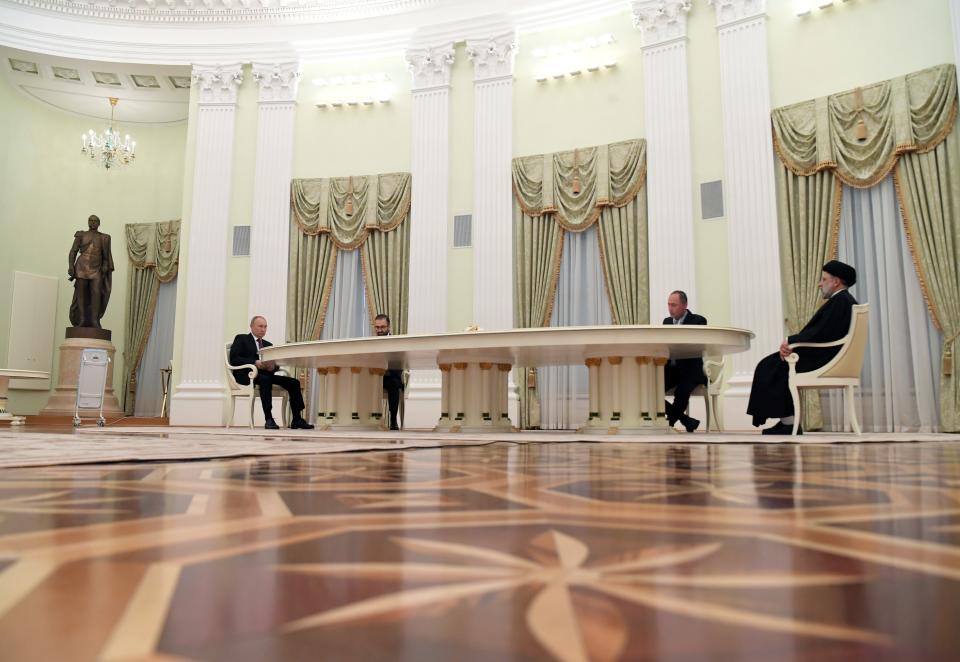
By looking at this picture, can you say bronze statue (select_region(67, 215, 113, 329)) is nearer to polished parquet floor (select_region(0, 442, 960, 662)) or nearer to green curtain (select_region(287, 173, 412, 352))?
green curtain (select_region(287, 173, 412, 352))

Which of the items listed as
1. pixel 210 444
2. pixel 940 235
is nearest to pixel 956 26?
pixel 940 235

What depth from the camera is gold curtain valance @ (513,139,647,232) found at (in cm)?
808

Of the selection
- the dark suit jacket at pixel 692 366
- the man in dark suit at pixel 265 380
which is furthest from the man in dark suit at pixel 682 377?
the man in dark suit at pixel 265 380

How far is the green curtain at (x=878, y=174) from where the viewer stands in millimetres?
6309

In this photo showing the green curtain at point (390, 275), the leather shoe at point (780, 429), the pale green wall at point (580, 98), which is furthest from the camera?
the green curtain at point (390, 275)

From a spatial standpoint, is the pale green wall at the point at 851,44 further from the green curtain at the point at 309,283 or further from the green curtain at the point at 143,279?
the green curtain at the point at 143,279

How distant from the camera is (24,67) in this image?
34.1 ft

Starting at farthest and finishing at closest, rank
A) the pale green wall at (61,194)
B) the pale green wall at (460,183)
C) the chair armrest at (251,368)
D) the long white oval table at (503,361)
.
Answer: the pale green wall at (61,194) → the pale green wall at (460,183) → the chair armrest at (251,368) → the long white oval table at (503,361)

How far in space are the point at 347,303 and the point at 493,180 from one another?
2.47 metres

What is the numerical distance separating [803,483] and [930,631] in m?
1.06

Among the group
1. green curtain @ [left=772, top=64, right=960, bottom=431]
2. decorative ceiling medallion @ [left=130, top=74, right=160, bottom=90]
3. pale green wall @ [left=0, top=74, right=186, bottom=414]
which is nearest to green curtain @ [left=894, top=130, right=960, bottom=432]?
green curtain @ [left=772, top=64, right=960, bottom=431]

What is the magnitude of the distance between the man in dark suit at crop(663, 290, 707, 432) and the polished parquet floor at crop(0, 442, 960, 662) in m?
4.91

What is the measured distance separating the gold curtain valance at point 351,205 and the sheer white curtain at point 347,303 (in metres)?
0.26

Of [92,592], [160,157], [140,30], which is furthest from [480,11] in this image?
[92,592]
